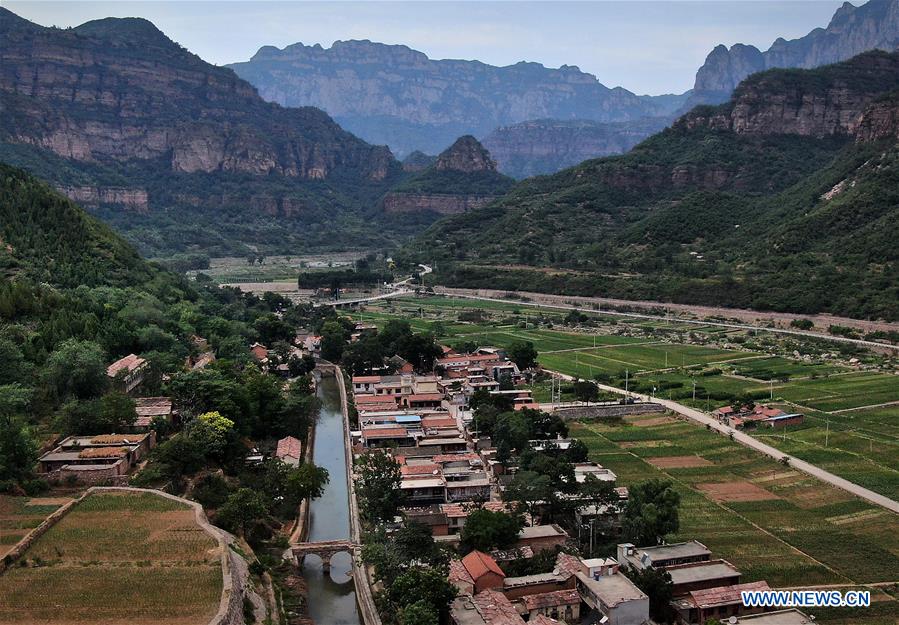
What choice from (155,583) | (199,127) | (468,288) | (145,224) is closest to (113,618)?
(155,583)

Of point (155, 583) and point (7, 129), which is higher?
point (7, 129)

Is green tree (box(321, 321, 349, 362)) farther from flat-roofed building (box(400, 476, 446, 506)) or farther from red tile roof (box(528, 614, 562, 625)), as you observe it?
red tile roof (box(528, 614, 562, 625))

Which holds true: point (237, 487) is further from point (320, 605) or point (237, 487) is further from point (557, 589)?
point (557, 589)

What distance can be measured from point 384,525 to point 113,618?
11384mm

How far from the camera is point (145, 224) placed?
158 m

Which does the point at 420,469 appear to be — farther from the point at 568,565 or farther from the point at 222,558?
the point at 222,558

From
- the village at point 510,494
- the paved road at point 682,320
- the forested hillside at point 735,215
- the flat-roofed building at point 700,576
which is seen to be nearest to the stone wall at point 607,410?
the village at point 510,494

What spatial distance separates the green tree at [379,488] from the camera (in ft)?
110

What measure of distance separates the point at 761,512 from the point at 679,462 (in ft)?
21.8

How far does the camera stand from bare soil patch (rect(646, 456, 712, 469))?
40.1 meters

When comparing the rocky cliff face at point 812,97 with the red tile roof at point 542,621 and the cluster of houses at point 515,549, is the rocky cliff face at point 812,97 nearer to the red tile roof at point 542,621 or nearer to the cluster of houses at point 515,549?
the cluster of houses at point 515,549

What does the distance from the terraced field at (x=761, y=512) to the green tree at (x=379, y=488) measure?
9.77 meters

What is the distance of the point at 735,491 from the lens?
1442 inches

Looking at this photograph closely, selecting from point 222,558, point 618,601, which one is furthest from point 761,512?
point 222,558
